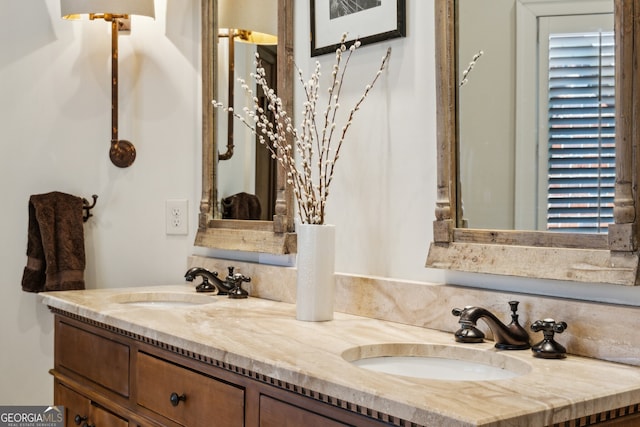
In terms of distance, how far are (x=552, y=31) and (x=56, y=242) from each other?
1689mm

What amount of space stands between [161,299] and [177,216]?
0.40m

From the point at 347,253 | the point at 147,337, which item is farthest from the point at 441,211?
the point at 147,337

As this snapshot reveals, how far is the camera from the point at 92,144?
2535mm

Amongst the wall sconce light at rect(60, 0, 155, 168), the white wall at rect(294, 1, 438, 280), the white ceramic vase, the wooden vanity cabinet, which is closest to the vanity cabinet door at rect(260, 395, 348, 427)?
the wooden vanity cabinet

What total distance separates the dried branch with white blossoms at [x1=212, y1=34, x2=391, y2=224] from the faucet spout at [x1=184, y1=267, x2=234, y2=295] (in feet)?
1.21

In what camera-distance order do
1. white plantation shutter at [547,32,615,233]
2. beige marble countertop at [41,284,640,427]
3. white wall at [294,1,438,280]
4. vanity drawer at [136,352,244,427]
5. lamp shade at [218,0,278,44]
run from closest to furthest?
beige marble countertop at [41,284,640,427] → white plantation shutter at [547,32,615,233] → vanity drawer at [136,352,244,427] → white wall at [294,1,438,280] → lamp shade at [218,0,278,44]

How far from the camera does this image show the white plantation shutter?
1307 millimetres

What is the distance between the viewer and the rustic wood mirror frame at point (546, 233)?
1263 mm

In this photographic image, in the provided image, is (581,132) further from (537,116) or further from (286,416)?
(286,416)

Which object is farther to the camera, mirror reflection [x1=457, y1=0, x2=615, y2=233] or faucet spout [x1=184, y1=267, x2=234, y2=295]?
faucet spout [x1=184, y1=267, x2=234, y2=295]

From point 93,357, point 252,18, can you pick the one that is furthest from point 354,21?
point 93,357

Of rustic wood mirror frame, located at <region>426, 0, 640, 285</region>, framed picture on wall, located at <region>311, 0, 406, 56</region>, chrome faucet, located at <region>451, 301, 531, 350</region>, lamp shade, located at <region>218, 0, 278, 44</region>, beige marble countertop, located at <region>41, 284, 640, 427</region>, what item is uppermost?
lamp shade, located at <region>218, 0, 278, 44</region>

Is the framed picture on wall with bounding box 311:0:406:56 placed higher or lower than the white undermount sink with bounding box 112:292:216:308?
higher

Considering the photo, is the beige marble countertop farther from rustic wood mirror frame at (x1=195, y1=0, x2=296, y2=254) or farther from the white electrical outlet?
the white electrical outlet
